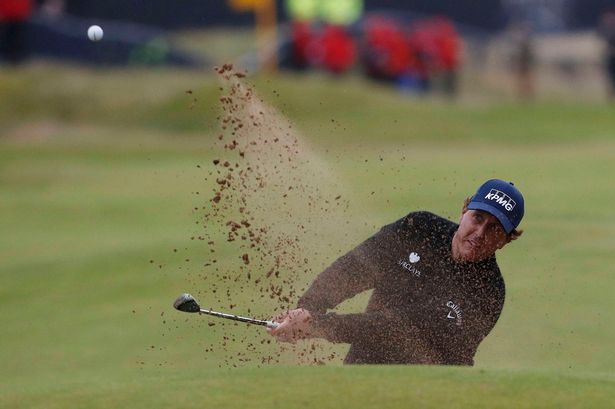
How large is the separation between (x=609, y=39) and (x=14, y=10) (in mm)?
17687

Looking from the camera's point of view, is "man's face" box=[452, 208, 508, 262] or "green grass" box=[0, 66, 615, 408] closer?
"green grass" box=[0, 66, 615, 408]

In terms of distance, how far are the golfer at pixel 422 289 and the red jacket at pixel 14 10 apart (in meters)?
25.5

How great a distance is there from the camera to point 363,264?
26.1ft

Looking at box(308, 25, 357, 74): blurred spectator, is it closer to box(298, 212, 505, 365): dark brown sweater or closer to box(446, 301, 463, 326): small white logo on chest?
box(298, 212, 505, 365): dark brown sweater

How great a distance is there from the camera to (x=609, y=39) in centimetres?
3984

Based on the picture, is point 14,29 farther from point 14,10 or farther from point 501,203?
point 501,203

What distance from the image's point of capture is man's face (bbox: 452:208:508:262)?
7.52 metres

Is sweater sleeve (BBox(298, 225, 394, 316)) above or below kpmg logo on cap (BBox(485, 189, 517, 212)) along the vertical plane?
below

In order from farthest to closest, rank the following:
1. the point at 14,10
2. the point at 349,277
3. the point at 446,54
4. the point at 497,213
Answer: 1. the point at 446,54
2. the point at 14,10
3. the point at 349,277
4. the point at 497,213

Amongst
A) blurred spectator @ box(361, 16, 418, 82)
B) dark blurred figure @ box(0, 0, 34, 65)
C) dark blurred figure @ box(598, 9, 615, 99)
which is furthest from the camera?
dark blurred figure @ box(598, 9, 615, 99)

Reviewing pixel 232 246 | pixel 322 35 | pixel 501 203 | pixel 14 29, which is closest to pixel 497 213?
pixel 501 203

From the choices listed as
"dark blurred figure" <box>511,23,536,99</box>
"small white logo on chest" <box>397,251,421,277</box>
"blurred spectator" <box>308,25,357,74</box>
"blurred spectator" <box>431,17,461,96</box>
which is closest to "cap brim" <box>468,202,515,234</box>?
"small white logo on chest" <box>397,251,421,277</box>

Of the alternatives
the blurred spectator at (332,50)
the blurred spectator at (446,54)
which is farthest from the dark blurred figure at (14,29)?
the blurred spectator at (446,54)

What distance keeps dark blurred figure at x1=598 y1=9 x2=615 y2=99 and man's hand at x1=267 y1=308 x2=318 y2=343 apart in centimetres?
3387
